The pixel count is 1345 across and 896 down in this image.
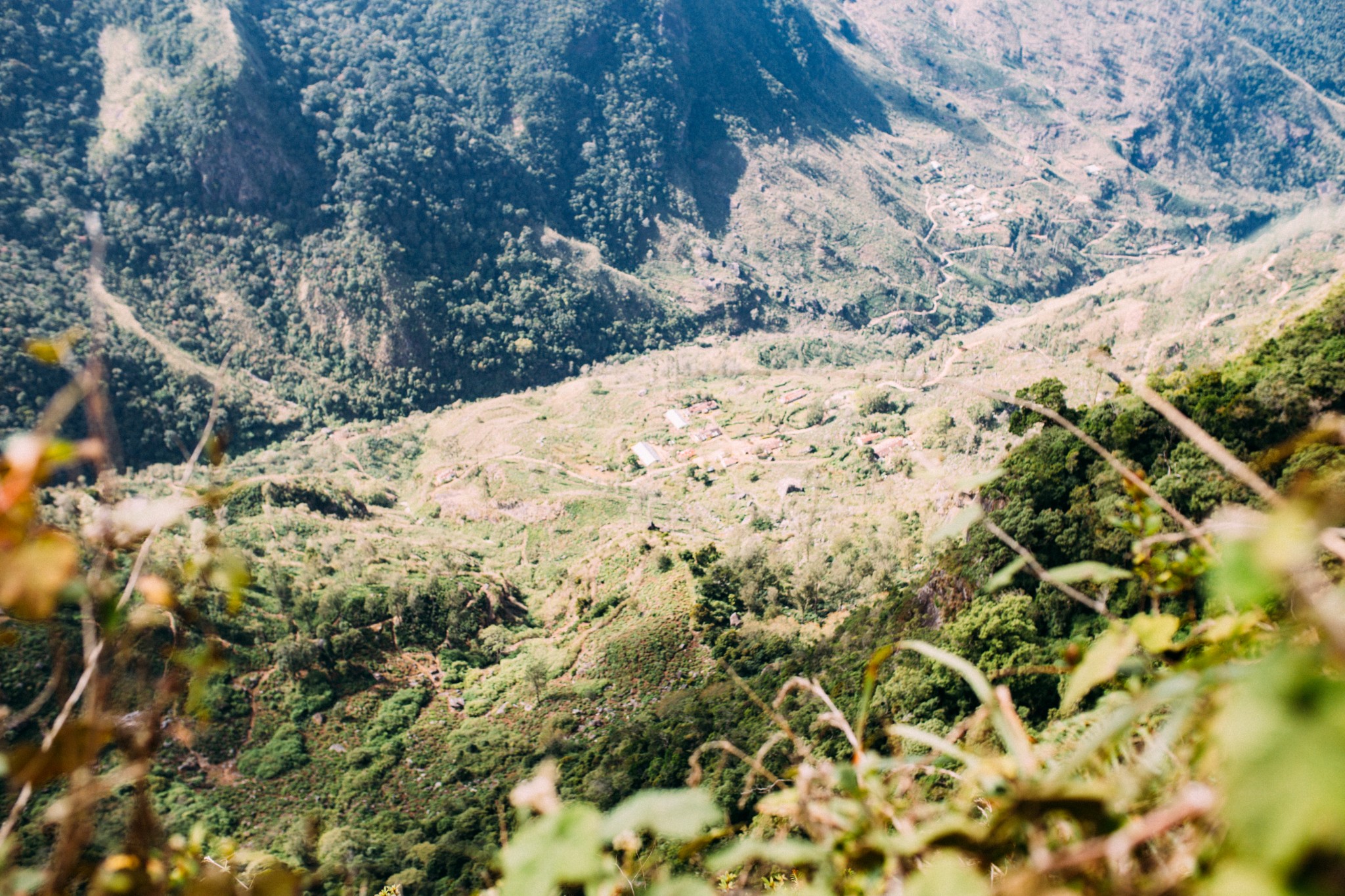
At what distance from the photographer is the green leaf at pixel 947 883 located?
0.84 meters

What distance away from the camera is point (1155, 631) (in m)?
1.50

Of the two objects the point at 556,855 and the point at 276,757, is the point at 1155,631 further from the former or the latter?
the point at 276,757

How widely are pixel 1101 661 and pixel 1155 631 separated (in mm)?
308

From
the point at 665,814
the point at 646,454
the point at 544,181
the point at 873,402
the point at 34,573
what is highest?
the point at 34,573

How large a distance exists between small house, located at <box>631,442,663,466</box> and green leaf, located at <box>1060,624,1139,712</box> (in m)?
48.7

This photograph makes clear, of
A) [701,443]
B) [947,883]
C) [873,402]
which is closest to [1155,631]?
[947,883]

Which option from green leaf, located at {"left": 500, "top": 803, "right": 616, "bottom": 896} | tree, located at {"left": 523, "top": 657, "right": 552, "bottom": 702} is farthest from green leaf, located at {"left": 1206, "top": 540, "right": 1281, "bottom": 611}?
tree, located at {"left": 523, "top": 657, "right": 552, "bottom": 702}

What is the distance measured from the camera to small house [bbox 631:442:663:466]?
1980 inches

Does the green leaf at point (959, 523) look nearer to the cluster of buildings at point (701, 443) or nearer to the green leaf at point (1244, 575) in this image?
the green leaf at point (1244, 575)

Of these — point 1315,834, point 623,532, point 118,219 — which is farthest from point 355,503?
point 1315,834

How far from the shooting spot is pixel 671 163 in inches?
4050

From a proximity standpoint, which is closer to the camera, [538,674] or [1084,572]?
[1084,572]

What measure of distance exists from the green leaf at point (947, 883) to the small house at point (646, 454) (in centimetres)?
4918

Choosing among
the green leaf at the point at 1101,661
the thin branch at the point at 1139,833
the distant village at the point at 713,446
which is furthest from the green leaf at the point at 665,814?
the distant village at the point at 713,446
